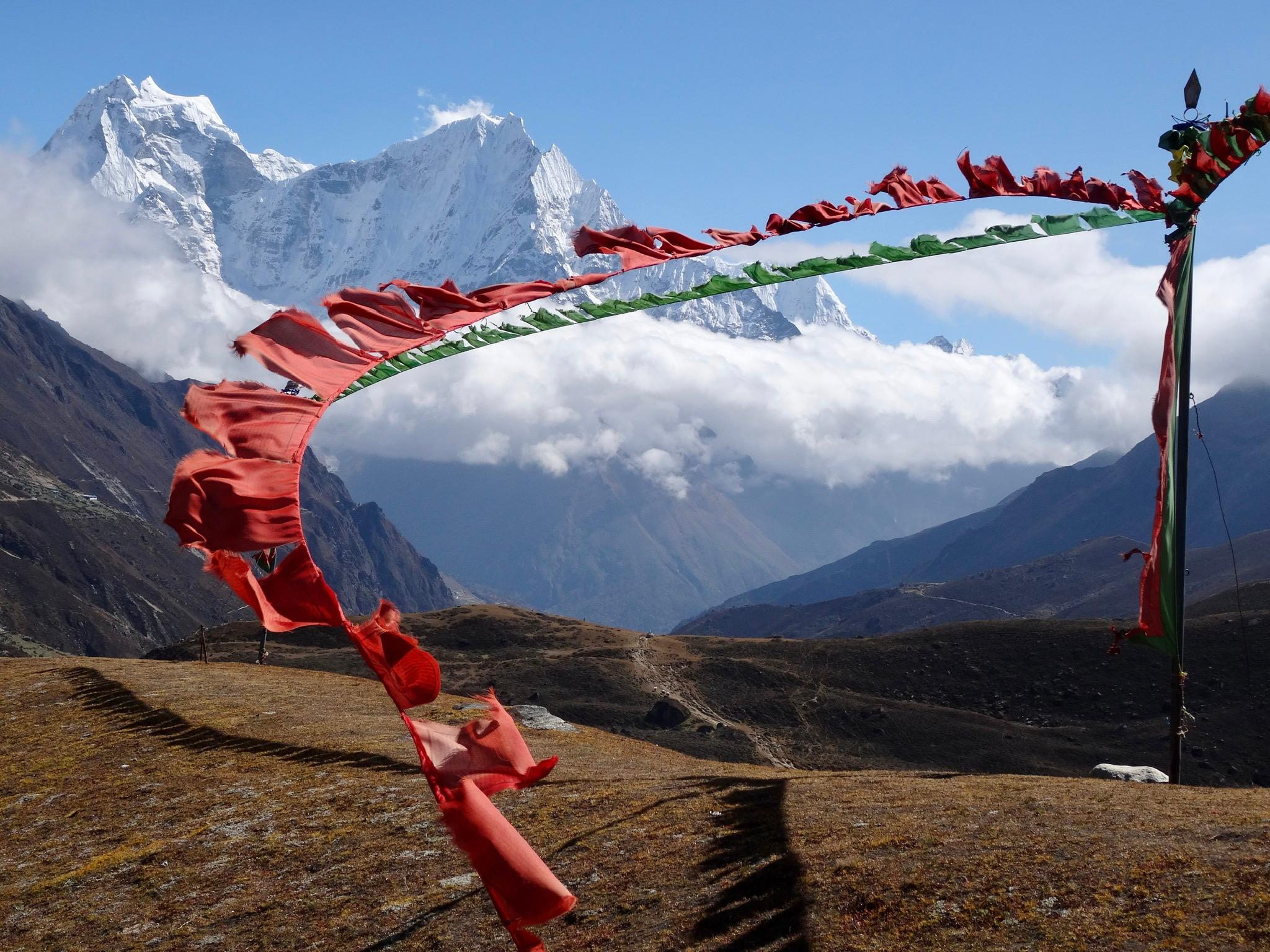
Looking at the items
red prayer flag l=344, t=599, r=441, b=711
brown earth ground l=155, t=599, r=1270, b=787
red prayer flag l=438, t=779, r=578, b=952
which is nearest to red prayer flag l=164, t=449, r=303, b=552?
red prayer flag l=344, t=599, r=441, b=711

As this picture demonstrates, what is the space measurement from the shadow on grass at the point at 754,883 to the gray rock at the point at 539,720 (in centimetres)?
1564

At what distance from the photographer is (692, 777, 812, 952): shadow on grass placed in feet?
37.3

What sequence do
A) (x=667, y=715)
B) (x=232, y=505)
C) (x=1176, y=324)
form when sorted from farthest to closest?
(x=667, y=715)
(x=1176, y=324)
(x=232, y=505)

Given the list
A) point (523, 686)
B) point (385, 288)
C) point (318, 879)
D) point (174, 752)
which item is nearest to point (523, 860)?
point (385, 288)

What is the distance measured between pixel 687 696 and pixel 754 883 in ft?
248

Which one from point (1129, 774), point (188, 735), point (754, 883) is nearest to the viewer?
point (754, 883)

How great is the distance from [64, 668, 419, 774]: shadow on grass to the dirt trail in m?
39.7

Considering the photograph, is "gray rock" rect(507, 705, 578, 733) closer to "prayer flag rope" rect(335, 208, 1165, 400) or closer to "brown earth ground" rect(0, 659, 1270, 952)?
"brown earth ground" rect(0, 659, 1270, 952)

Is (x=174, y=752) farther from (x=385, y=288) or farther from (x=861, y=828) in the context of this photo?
(x=385, y=288)

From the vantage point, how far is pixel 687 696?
87125 mm

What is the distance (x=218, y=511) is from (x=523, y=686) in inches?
3215

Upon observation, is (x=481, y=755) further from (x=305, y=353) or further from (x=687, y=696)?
(x=687, y=696)

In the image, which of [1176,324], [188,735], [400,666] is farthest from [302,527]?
[188,735]

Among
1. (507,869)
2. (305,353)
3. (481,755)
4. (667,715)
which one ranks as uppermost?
(305,353)
